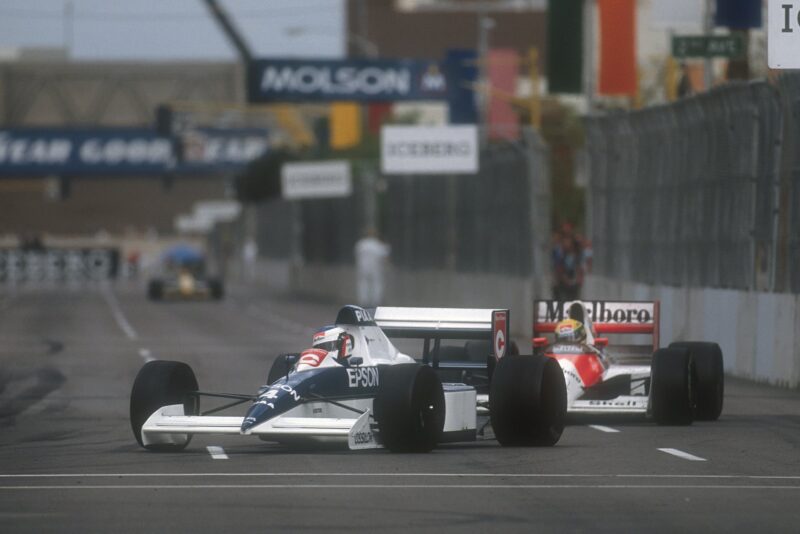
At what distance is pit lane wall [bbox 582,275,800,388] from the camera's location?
76.4 ft

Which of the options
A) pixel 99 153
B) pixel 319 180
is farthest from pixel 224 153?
pixel 319 180

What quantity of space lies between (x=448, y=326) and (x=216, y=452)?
3.05m

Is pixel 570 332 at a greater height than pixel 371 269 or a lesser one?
greater

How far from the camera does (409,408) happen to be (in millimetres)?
14656

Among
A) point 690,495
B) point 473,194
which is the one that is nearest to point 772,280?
point 690,495

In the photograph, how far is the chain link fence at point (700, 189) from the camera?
24266 millimetres

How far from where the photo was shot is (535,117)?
44969 millimetres

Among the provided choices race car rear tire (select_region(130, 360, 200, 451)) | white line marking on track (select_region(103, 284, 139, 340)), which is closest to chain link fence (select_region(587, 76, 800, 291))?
white line marking on track (select_region(103, 284, 139, 340))

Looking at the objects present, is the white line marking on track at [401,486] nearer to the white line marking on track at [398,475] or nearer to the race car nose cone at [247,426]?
the white line marking on track at [398,475]

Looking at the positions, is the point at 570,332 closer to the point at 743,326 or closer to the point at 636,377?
the point at 636,377

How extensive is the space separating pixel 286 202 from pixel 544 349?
2456 inches

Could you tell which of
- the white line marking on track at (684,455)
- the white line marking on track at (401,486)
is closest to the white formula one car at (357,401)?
the white line marking on track at (684,455)

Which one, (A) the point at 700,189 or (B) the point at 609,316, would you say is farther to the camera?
(A) the point at 700,189

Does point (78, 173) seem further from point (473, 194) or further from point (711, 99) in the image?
point (711, 99)
